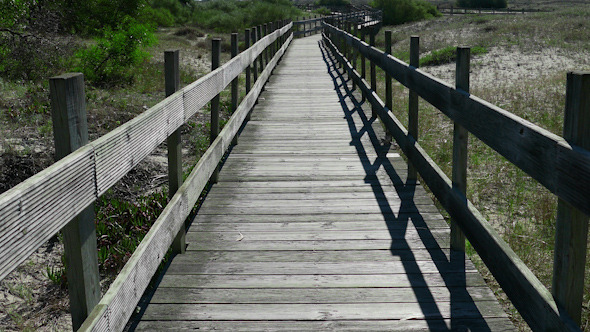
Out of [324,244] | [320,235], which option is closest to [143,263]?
[324,244]

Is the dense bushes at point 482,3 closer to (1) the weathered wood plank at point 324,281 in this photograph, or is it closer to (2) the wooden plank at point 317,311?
(1) the weathered wood plank at point 324,281

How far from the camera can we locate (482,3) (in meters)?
90.1

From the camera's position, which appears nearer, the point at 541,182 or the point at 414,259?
the point at 541,182

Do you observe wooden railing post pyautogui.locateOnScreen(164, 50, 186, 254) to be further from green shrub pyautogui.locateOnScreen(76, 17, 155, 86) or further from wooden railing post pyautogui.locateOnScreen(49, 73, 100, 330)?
green shrub pyautogui.locateOnScreen(76, 17, 155, 86)

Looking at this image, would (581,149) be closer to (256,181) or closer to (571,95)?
(571,95)

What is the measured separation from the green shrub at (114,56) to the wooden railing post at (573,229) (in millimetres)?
12464

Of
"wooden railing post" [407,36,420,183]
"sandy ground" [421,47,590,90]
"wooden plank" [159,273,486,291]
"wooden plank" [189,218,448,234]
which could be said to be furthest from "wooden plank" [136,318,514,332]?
"sandy ground" [421,47,590,90]

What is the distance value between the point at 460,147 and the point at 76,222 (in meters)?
2.45

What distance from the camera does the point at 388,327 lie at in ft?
10.0

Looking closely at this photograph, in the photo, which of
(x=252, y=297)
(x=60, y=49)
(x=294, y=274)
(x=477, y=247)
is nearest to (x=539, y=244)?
(x=477, y=247)

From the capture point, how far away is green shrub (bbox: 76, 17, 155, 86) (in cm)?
1378

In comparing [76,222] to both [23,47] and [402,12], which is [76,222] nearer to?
[23,47]

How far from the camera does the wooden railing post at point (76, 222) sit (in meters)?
1.97

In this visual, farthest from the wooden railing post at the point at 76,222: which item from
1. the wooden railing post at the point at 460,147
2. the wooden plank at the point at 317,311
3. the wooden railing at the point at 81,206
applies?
the wooden railing post at the point at 460,147
